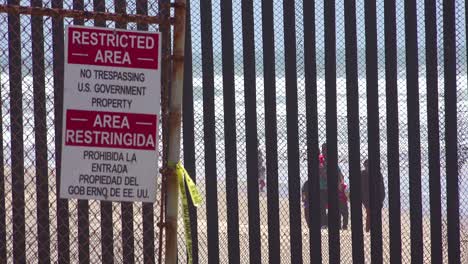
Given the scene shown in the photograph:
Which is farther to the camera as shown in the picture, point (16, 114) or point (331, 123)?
point (331, 123)

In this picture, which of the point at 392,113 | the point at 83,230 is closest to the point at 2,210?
the point at 83,230

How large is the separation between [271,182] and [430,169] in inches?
41.7

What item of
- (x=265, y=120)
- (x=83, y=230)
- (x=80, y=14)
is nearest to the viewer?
(x=80, y=14)

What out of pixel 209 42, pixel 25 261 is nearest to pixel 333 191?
pixel 209 42

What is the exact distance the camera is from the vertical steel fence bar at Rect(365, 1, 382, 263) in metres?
5.71

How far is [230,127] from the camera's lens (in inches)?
221

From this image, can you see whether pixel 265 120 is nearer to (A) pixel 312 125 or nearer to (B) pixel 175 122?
(A) pixel 312 125

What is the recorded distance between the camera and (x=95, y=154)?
12.9 ft

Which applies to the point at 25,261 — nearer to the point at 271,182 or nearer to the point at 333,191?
the point at 271,182

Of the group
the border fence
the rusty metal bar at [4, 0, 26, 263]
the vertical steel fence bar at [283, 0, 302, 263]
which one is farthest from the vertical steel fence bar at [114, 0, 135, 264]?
the vertical steel fence bar at [283, 0, 302, 263]

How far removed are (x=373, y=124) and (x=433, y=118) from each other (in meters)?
0.41

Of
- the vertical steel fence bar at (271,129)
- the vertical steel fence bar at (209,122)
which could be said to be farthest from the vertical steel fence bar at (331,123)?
the vertical steel fence bar at (209,122)

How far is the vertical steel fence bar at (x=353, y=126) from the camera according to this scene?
5.66 metres

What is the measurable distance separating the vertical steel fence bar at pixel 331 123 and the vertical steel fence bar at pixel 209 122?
72 cm
